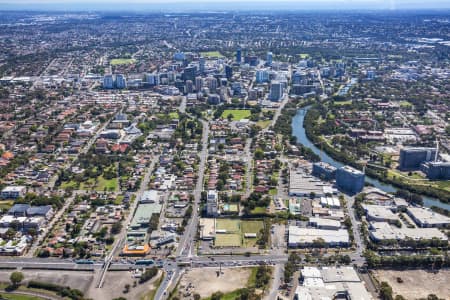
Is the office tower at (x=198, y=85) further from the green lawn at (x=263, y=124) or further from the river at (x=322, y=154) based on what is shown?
the green lawn at (x=263, y=124)

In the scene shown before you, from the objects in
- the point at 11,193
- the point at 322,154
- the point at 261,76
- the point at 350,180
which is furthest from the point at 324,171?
the point at 261,76

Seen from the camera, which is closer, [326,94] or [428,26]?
[326,94]

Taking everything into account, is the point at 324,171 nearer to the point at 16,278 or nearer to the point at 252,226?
the point at 252,226

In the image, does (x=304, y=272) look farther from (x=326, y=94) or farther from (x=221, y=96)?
(x=326, y=94)

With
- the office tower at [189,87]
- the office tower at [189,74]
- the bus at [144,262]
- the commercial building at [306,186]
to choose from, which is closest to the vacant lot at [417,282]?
the commercial building at [306,186]

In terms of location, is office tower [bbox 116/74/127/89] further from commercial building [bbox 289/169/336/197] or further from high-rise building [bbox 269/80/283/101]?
commercial building [bbox 289/169/336/197]

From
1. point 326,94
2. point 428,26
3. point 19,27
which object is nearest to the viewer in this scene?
point 326,94

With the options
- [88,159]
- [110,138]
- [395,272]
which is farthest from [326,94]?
[395,272]
